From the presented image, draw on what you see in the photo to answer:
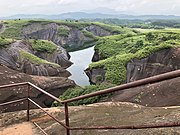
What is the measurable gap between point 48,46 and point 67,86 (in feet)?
64.9

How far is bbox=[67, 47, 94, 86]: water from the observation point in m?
37.3

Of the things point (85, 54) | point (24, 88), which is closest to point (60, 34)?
point (85, 54)

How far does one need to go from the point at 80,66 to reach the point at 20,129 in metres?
41.2

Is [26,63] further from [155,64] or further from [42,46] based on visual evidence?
[155,64]

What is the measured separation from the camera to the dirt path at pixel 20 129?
6.03m

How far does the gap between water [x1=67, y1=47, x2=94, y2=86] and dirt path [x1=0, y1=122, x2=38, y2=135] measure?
2839cm

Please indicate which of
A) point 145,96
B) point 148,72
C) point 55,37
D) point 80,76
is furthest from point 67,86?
point 55,37

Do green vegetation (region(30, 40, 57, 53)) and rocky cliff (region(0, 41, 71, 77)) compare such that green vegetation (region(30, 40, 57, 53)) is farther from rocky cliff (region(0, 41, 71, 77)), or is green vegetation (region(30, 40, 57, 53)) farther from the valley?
rocky cliff (region(0, 41, 71, 77))

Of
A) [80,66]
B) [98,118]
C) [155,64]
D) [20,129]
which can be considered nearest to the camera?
[20,129]

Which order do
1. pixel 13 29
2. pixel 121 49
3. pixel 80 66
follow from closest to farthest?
pixel 121 49 → pixel 80 66 → pixel 13 29

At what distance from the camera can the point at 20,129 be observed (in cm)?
624

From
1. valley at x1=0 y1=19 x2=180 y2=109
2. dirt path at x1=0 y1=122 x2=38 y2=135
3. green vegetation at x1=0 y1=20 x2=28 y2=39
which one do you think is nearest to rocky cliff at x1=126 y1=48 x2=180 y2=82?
valley at x1=0 y1=19 x2=180 y2=109

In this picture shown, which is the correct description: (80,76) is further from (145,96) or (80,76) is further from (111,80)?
(145,96)

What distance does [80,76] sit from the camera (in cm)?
3966
